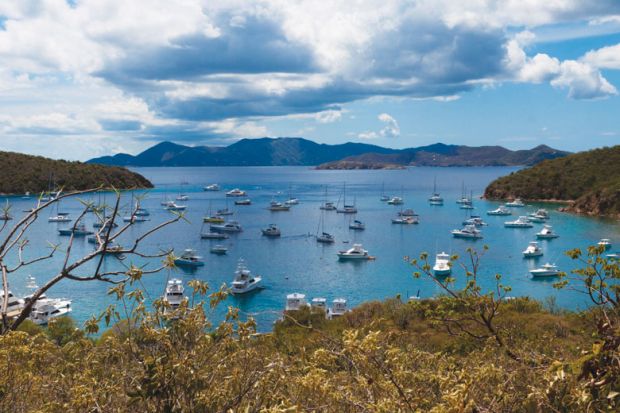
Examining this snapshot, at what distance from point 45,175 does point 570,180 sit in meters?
107

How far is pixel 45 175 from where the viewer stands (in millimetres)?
110375

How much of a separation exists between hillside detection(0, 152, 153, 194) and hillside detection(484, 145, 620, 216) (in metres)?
76.4

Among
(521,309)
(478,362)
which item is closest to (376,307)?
(521,309)

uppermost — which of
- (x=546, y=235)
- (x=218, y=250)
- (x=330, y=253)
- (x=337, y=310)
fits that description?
(x=546, y=235)

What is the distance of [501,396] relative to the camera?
167 inches

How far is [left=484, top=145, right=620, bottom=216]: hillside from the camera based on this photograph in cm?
8651

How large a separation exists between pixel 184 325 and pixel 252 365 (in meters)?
0.99

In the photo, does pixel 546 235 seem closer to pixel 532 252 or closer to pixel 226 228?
pixel 532 252

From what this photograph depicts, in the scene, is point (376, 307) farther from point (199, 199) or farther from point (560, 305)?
point (199, 199)

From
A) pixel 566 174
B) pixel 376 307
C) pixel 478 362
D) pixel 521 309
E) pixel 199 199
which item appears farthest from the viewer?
pixel 199 199

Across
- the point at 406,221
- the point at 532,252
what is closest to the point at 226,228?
the point at 406,221

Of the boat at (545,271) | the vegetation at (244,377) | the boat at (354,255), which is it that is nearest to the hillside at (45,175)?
the boat at (354,255)

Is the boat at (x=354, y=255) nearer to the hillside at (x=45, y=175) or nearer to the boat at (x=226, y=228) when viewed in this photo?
the boat at (x=226, y=228)

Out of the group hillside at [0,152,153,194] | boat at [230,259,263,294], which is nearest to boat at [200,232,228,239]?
boat at [230,259,263,294]
